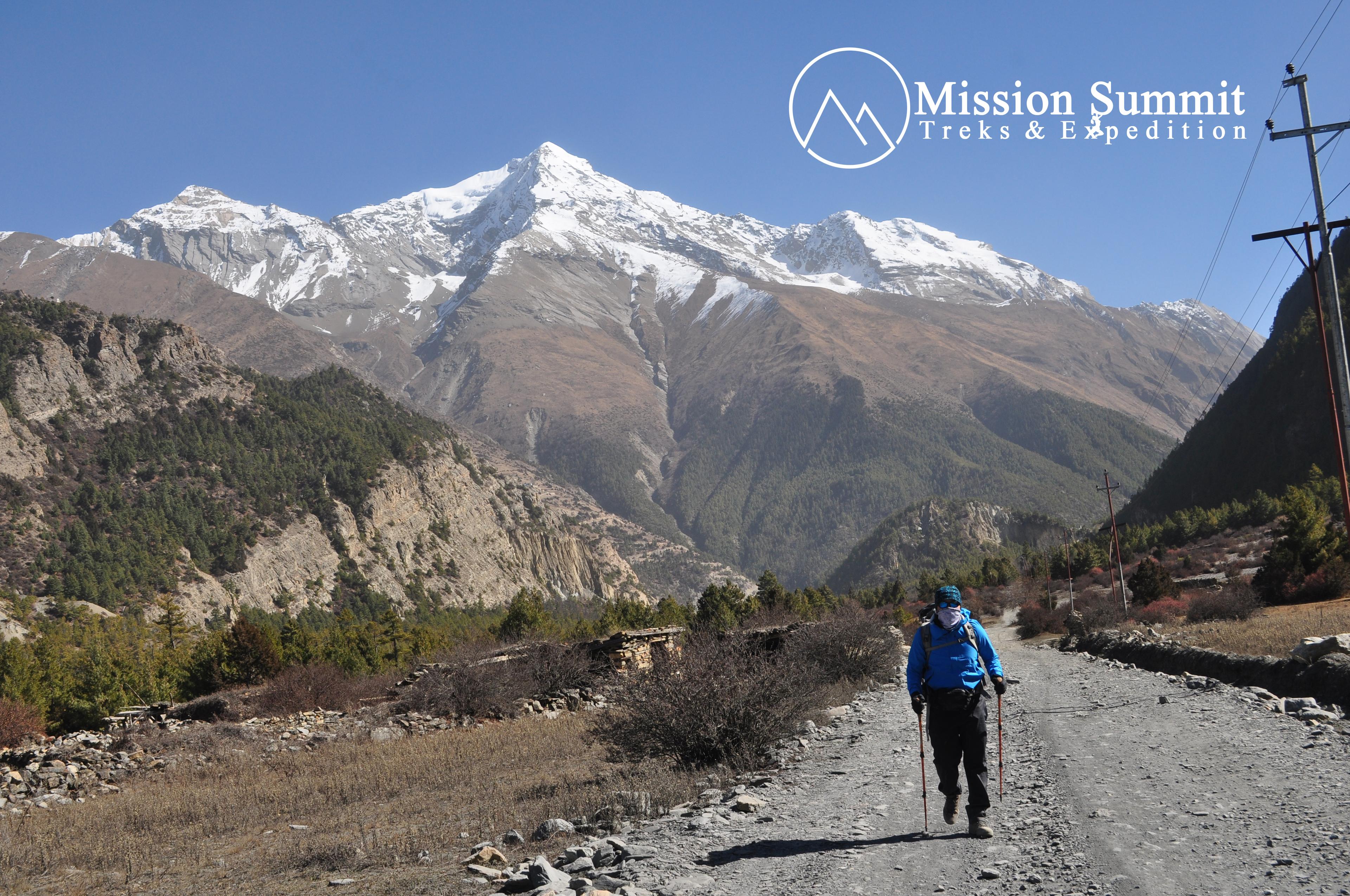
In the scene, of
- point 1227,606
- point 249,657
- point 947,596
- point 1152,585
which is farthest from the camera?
point 1152,585

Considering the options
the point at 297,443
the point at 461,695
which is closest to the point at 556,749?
the point at 461,695

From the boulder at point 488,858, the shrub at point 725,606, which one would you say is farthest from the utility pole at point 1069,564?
the boulder at point 488,858

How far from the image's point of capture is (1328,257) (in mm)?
18594

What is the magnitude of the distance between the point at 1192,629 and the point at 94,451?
350ft

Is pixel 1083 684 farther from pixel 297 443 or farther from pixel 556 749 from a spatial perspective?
pixel 297 443

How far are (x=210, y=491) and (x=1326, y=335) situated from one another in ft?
343

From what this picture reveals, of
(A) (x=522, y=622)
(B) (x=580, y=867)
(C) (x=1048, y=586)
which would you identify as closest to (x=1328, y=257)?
(B) (x=580, y=867)

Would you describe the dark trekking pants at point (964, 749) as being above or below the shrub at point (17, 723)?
above

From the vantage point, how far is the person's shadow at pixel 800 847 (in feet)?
24.1

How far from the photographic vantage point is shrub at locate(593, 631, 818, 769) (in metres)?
11.9

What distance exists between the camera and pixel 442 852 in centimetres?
891

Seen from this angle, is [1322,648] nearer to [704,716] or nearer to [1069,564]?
[704,716]

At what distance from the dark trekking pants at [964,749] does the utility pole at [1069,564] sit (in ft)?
161

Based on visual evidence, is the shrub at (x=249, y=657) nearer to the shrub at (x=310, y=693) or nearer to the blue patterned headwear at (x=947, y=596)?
the shrub at (x=310, y=693)
